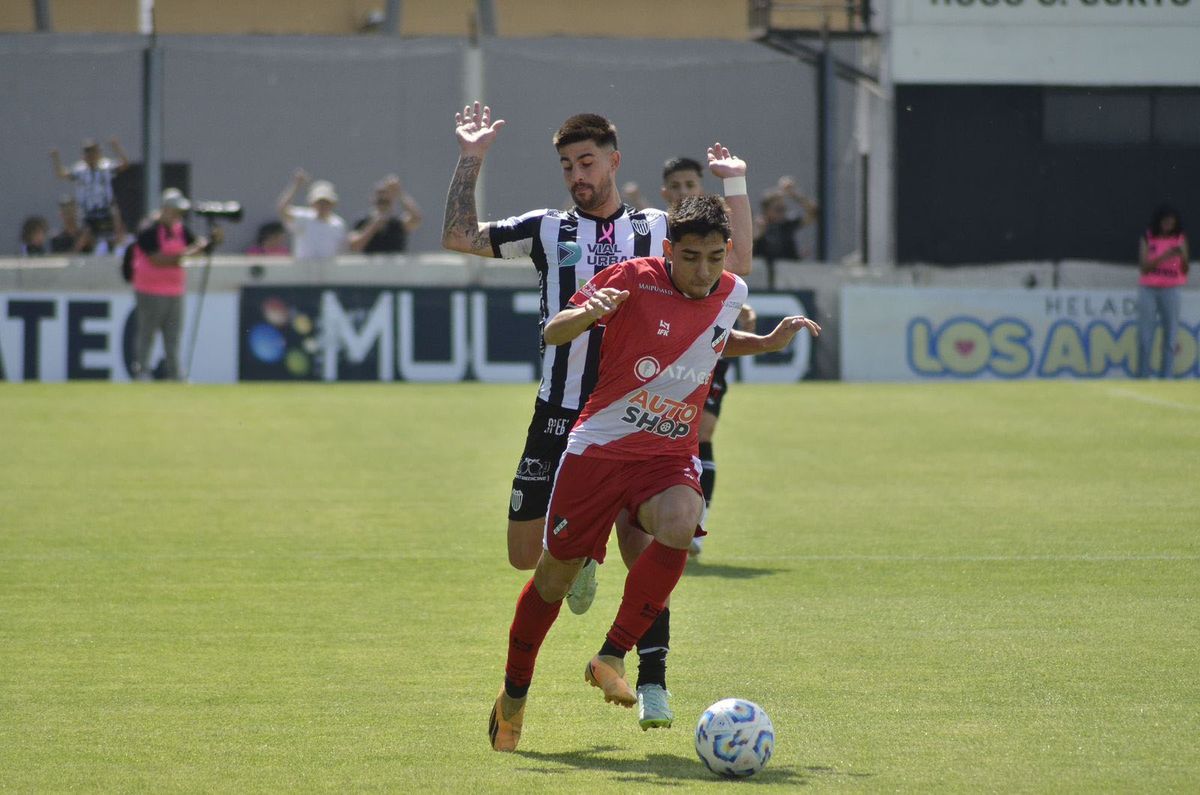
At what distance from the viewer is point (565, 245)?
714cm

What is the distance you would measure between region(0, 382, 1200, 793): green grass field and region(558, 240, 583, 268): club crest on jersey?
1.62 metres

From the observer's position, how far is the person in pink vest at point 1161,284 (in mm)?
22234

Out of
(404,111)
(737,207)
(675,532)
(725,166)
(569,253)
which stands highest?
(404,111)

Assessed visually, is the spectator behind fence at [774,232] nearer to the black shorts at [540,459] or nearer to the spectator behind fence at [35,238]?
A: the spectator behind fence at [35,238]

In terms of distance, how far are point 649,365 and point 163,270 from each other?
51.6 feet

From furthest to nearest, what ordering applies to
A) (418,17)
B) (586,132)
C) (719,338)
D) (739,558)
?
(418,17)
(739,558)
(586,132)
(719,338)

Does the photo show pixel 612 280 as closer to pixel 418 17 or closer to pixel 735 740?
pixel 735 740

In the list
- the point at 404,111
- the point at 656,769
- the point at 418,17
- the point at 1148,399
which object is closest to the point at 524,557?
the point at 656,769

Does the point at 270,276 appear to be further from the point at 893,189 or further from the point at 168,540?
the point at 168,540

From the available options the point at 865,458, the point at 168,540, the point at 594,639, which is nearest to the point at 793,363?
A: the point at 865,458

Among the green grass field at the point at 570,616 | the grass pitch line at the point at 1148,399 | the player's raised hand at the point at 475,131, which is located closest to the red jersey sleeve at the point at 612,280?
the player's raised hand at the point at 475,131

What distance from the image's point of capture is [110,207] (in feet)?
82.3

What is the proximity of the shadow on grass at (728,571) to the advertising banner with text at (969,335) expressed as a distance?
13.1m

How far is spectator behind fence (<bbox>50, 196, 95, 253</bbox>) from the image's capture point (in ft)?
82.1
